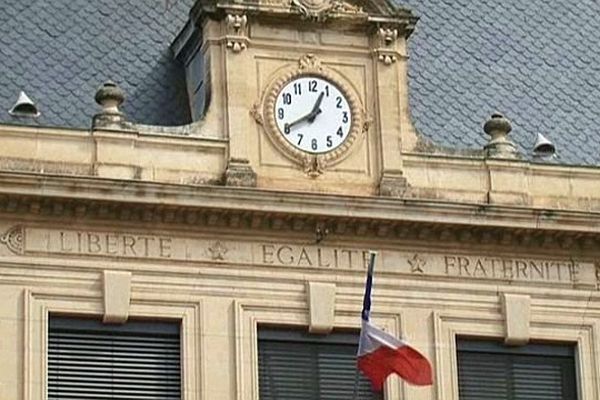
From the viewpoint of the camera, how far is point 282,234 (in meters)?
44.9

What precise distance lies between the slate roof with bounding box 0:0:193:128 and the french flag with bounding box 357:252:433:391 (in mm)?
5268

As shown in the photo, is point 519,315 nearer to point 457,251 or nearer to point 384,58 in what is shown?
point 457,251

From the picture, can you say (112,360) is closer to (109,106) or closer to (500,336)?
(109,106)

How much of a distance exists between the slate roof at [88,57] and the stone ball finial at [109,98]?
2.77 feet

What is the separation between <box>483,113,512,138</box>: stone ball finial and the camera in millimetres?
46688

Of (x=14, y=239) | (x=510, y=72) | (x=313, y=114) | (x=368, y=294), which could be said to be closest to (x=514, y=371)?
(x=368, y=294)

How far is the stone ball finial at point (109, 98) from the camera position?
44.6m

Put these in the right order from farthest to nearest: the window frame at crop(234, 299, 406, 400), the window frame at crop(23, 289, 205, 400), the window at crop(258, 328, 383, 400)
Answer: the window at crop(258, 328, 383, 400) < the window frame at crop(234, 299, 406, 400) < the window frame at crop(23, 289, 205, 400)

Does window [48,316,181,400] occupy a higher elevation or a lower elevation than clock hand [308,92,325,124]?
lower

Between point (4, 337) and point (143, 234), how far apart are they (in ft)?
9.19

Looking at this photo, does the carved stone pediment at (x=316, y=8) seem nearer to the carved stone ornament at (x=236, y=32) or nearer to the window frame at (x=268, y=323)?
the carved stone ornament at (x=236, y=32)

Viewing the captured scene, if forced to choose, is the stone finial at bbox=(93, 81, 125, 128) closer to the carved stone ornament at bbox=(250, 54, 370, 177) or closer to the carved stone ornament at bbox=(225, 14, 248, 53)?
the carved stone ornament at bbox=(225, 14, 248, 53)

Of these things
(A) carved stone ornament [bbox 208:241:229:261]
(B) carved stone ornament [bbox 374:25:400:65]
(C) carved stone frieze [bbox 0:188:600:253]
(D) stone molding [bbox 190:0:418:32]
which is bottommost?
(A) carved stone ornament [bbox 208:241:229:261]

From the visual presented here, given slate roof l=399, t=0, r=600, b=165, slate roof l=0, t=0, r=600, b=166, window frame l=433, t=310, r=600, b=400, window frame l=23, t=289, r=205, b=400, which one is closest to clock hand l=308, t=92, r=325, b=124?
slate roof l=0, t=0, r=600, b=166
